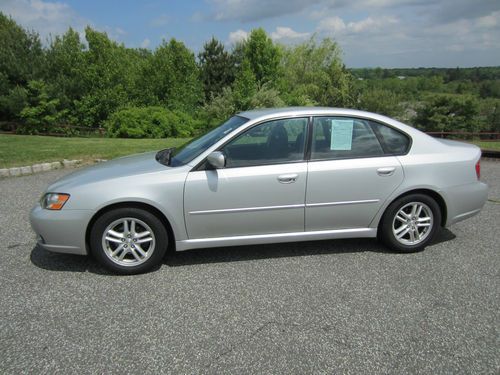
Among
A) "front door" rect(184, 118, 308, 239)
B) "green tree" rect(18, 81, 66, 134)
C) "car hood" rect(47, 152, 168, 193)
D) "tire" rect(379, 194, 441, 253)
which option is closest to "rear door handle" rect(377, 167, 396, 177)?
"tire" rect(379, 194, 441, 253)

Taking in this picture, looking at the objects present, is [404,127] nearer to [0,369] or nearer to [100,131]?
Result: [0,369]

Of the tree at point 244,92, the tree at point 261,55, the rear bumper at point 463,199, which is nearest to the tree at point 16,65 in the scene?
the tree at point 244,92

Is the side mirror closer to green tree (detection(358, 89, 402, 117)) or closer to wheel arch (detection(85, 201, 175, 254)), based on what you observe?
wheel arch (detection(85, 201, 175, 254))

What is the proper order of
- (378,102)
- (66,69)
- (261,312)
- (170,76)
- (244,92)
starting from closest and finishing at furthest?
(261,312) → (244,92) → (66,69) → (170,76) → (378,102)

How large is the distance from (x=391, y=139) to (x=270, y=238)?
5.46 feet

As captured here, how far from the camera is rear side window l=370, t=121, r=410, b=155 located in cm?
393

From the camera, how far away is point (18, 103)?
23.8 m

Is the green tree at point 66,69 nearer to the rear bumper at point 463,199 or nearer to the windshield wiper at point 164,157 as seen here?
the windshield wiper at point 164,157

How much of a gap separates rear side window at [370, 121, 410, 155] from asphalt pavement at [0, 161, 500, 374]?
43.4 inches

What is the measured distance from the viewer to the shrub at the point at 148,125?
2128cm

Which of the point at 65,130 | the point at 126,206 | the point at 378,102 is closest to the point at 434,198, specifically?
the point at 126,206

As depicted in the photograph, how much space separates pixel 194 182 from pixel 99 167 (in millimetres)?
1248

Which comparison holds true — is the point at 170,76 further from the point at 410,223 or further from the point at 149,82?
the point at 410,223

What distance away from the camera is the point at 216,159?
11.3ft
